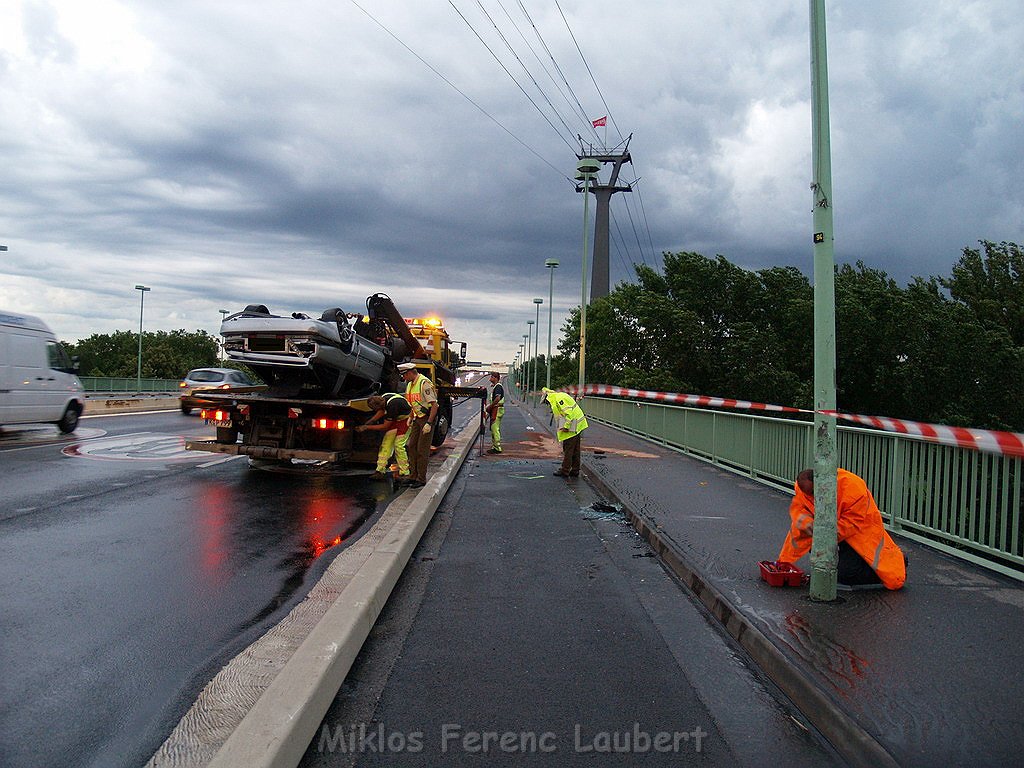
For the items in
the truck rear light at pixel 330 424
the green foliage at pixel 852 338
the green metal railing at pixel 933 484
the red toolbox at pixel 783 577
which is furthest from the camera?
the green foliage at pixel 852 338

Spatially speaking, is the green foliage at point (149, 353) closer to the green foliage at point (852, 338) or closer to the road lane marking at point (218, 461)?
the green foliage at point (852, 338)

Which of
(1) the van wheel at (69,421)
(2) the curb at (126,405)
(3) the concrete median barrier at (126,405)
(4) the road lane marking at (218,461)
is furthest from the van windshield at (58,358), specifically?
(3) the concrete median barrier at (126,405)

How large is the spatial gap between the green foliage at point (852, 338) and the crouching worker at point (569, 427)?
2079 cm

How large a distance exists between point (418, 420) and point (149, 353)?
7664 centimetres

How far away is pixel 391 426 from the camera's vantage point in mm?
11055

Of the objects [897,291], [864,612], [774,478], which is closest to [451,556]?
[864,612]

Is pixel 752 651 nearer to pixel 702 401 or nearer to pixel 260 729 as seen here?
pixel 260 729

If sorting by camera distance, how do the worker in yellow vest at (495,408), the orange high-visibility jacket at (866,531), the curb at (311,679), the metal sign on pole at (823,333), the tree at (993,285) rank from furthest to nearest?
the tree at (993,285), the worker in yellow vest at (495,408), the orange high-visibility jacket at (866,531), the metal sign on pole at (823,333), the curb at (311,679)

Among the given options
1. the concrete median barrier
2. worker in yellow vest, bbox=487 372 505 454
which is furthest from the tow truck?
the concrete median barrier

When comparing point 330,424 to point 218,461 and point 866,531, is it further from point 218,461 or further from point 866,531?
point 866,531

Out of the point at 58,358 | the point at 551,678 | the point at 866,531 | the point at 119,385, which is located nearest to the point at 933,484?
the point at 866,531

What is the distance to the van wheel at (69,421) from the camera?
53.5 feet

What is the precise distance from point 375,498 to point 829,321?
6.47 m

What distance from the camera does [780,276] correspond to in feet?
120
